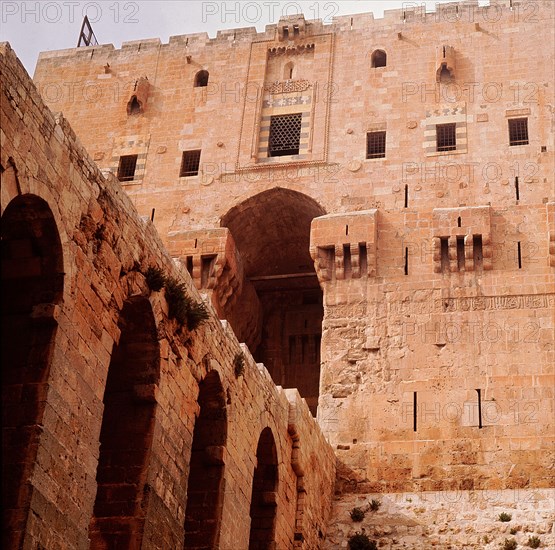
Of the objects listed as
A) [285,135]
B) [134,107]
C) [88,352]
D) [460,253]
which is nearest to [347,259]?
[460,253]

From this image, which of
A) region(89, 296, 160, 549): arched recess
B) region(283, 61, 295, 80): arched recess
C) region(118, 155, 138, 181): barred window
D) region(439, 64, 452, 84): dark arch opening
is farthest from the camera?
region(283, 61, 295, 80): arched recess

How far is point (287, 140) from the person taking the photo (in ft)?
82.8

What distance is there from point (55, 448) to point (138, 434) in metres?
2.09

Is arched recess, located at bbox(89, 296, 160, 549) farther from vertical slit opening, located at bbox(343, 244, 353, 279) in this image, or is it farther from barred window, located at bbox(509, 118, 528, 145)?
barred window, located at bbox(509, 118, 528, 145)

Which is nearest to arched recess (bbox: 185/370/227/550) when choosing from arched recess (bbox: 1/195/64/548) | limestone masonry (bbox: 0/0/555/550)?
limestone masonry (bbox: 0/0/555/550)

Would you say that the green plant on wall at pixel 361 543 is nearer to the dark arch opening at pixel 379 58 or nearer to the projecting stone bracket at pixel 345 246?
the projecting stone bracket at pixel 345 246

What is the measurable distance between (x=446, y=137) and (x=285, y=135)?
146 inches

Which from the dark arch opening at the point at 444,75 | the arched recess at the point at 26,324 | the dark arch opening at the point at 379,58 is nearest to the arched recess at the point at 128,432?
the arched recess at the point at 26,324

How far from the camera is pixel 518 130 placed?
950 inches

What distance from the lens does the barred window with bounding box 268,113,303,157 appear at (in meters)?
25.1

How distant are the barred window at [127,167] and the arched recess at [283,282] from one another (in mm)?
2936

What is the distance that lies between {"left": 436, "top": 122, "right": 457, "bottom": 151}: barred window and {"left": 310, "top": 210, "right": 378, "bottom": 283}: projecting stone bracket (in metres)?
2.46

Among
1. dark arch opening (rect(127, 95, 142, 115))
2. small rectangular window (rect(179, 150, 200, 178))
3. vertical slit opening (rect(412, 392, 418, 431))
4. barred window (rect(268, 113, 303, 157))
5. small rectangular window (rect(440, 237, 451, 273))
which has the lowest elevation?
vertical slit opening (rect(412, 392, 418, 431))

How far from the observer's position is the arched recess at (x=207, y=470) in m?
13.9
